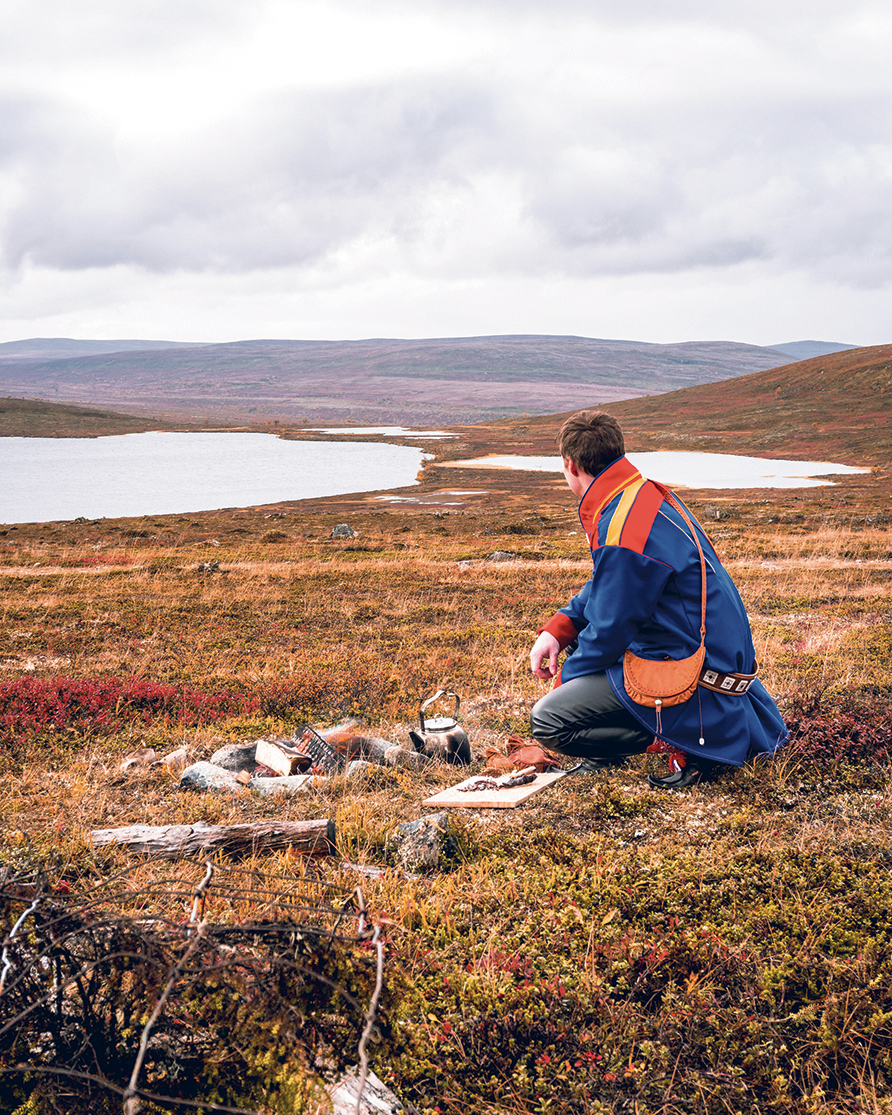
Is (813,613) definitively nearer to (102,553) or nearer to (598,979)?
(598,979)

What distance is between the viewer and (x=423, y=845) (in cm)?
385

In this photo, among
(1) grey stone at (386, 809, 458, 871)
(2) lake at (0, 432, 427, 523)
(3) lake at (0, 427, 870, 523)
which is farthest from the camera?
(3) lake at (0, 427, 870, 523)

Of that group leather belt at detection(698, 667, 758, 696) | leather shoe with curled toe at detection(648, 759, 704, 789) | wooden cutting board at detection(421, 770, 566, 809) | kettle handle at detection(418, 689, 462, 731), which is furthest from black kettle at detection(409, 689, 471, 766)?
leather belt at detection(698, 667, 758, 696)

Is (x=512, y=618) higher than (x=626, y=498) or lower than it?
lower

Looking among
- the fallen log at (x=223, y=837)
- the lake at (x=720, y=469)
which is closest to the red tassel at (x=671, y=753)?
the fallen log at (x=223, y=837)

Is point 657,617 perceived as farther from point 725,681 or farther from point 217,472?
point 217,472

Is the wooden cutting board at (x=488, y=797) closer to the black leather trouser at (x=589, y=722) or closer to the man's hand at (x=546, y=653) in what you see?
the black leather trouser at (x=589, y=722)

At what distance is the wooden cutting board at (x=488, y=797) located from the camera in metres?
4.44

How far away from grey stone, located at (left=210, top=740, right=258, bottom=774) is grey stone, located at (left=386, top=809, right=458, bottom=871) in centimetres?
212

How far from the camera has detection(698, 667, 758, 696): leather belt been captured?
4.13m

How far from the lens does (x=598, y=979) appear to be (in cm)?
277

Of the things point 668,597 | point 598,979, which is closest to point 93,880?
point 598,979

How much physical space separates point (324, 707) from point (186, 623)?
19.3 feet

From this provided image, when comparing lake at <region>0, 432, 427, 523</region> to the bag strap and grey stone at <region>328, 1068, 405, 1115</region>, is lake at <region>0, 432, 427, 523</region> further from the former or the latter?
grey stone at <region>328, 1068, 405, 1115</region>
